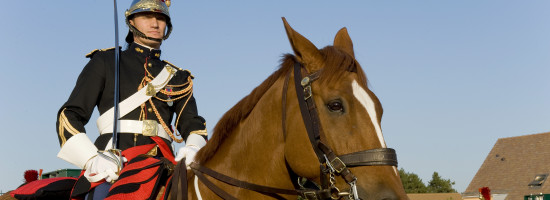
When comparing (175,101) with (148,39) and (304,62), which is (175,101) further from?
(304,62)

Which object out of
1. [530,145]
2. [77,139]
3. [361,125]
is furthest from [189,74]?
[530,145]

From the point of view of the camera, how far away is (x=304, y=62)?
471 cm

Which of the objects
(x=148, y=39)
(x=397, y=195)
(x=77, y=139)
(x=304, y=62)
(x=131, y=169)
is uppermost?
(x=148, y=39)

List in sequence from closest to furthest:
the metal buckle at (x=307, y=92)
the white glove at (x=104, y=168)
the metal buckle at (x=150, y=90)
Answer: the metal buckle at (x=307, y=92)
the white glove at (x=104, y=168)
the metal buckle at (x=150, y=90)

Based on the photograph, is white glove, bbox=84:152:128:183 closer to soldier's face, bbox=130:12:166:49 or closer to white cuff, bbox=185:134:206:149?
white cuff, bbox=185:134:206:149

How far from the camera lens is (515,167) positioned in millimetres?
63000

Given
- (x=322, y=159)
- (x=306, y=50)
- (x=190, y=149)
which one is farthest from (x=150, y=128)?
(x=322, y=159)

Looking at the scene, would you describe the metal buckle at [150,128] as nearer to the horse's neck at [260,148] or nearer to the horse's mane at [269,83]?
the horse's mane at [269,83]

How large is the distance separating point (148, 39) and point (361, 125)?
10.5 ft

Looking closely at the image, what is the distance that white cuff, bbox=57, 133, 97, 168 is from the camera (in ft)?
17.4

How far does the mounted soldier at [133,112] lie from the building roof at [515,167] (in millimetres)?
56595

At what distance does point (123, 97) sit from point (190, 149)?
104cm

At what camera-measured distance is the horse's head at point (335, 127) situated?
405cm

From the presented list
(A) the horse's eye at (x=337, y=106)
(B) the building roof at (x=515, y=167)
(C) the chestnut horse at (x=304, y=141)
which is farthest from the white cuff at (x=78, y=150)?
(B) the building roof at (x=515, y=167)
